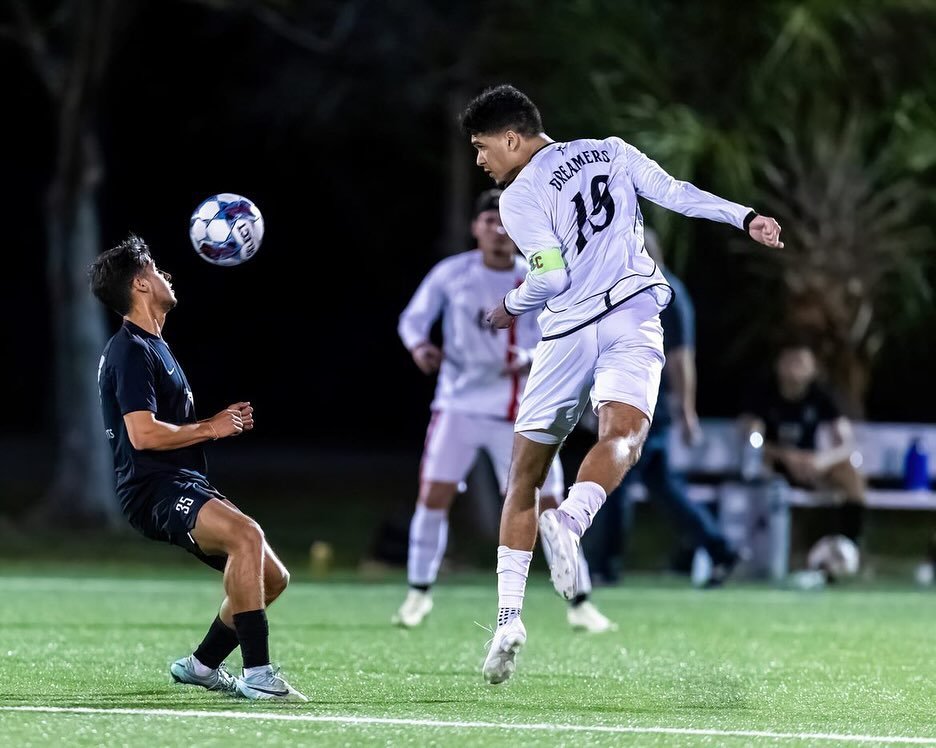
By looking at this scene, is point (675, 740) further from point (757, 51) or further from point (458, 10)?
point (458, 10)

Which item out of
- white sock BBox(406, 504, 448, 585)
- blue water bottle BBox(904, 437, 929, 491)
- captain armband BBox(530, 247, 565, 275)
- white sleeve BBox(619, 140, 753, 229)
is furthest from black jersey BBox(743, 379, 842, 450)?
captain armband BBox(530, 247, 565, 275)

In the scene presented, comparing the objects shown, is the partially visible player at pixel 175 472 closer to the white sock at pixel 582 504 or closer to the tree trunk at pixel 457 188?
the white sock at pixel 582 504

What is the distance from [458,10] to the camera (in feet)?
63.1

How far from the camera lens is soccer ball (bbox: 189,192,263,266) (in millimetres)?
7785

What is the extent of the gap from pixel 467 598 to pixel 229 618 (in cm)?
613

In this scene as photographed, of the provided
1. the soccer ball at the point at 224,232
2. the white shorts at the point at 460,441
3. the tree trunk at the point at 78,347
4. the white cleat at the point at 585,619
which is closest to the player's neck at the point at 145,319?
the soccer ball at the point at 224,232

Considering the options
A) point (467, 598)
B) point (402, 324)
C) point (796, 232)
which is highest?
point (796, 232)

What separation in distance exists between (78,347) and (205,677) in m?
13.0

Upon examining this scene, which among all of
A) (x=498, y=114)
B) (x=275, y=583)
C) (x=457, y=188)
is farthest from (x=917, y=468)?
(x=275, y=583)

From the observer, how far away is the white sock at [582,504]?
6.84 meters

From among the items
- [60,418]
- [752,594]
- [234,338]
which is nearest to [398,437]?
[234,338]

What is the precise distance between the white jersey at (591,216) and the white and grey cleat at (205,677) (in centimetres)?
191

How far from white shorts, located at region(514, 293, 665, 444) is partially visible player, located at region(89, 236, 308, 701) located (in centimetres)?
124

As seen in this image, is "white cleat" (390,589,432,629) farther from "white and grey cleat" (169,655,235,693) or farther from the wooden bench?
the wooden bench
